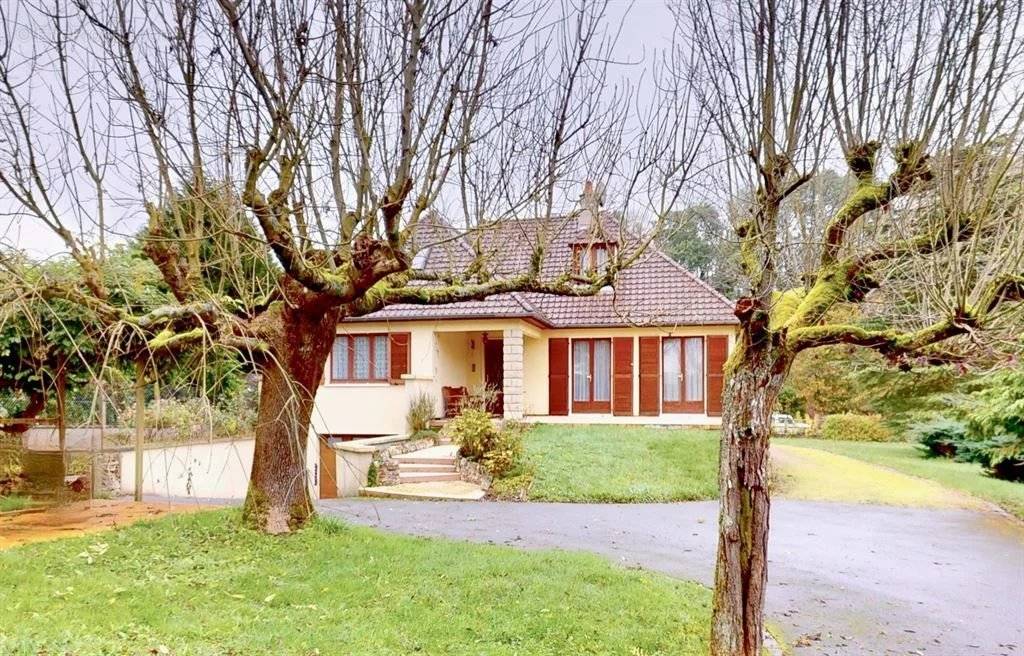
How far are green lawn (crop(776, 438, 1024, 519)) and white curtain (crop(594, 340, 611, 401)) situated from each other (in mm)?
7103

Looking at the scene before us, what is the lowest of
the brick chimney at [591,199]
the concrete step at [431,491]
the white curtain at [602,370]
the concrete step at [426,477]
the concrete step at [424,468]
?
the concrete step at [431,491]

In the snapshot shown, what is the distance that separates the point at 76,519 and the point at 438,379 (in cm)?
1076

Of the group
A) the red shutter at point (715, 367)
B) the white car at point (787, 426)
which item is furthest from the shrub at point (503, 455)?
the white car at point (787, 426)

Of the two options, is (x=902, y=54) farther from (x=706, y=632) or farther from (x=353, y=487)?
(x=353, y=487)

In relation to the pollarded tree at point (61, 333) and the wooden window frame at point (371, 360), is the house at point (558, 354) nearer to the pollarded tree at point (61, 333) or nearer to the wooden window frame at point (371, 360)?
the wooden window frame at point (371, 360)

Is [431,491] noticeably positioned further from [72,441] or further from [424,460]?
[72,441]

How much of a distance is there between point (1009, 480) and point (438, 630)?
1657cm

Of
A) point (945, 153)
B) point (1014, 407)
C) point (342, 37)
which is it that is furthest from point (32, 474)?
point (1014, 407)

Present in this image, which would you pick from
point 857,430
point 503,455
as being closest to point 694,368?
point 503,455

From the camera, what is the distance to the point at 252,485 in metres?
8.02

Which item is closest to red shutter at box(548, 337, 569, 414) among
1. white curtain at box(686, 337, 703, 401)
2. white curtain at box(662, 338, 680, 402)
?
white curtain at box(662, 338, 680, 402)

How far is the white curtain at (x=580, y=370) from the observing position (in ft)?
66.3

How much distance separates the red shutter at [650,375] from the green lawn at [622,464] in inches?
70.9

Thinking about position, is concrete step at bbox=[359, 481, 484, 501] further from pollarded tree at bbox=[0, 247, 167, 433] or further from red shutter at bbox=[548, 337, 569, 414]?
red shutter at bbox=[548, 337, 569, 414]
